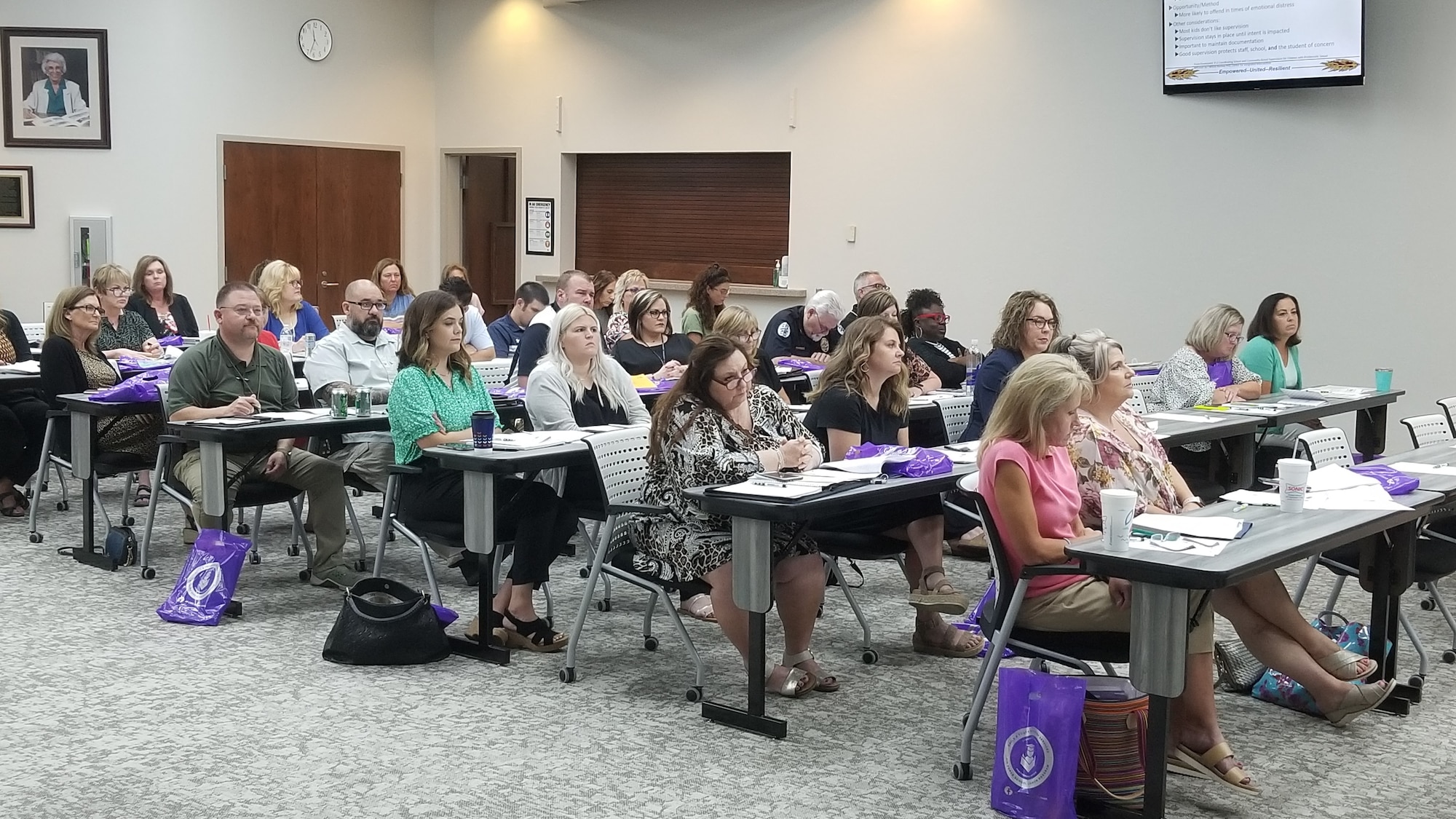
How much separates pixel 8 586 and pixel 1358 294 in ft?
25.1

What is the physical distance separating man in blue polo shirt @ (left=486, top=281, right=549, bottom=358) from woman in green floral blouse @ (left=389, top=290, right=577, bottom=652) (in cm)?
363

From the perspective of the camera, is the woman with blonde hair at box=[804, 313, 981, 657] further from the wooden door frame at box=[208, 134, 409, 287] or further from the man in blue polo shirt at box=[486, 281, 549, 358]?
the wooden door frame at box=[208, 134, 409, 287]

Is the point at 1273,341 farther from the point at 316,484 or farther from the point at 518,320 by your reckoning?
the point at 316,484

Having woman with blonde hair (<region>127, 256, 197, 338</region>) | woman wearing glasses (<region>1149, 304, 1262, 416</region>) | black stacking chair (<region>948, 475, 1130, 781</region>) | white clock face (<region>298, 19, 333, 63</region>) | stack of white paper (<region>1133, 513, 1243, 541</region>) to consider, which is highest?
white clock face (<region>298, 19, 333, 63</region>)

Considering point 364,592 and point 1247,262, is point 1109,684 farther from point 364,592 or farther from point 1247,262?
point 1247,262

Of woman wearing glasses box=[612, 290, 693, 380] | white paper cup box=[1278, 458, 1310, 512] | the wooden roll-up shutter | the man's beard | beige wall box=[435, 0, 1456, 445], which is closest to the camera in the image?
white paper cup box=[1278, 458, 1310, 512]

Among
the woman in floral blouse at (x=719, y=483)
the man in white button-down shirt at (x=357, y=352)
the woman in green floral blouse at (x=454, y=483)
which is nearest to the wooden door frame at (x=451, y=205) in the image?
the man in white button-down shirt at (x=357, y=352)

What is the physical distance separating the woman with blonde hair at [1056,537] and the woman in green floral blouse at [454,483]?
1746mm

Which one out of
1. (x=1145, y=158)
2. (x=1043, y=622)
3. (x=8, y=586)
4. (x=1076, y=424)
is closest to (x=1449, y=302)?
(x=1145, y=158)

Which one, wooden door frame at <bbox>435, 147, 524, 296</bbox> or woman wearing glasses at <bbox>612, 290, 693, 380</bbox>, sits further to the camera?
wooden door frame at <bbox>435, 147, 524, 296</bbox>

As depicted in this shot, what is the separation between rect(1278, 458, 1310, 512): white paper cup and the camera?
3895mm

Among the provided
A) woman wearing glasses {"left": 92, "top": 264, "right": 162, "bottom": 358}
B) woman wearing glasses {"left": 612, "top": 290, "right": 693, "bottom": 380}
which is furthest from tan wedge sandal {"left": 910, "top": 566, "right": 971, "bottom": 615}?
woman wearing glasses {"left": 92, "top": 264, "right": 162, "bottom": 358}

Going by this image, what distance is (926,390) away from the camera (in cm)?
707

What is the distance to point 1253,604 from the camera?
402 centimetres
